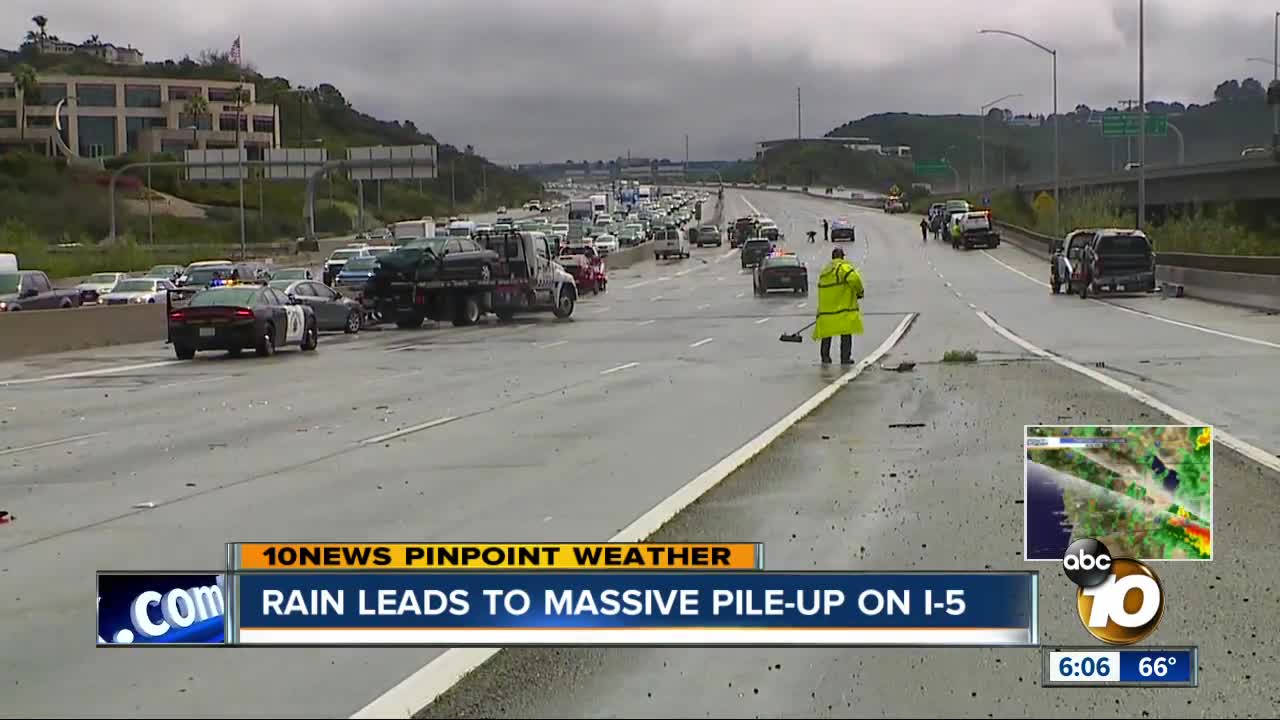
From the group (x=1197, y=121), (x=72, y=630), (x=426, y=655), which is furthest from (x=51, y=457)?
(x=1197, y=121)

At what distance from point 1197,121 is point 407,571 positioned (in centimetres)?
16536

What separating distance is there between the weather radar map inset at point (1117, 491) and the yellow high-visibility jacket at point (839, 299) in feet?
60.2

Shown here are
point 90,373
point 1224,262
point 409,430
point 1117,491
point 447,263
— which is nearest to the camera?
point 1117,491

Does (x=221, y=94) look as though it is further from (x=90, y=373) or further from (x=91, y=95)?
(x=90, y=373)

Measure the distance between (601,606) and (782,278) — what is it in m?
51.0

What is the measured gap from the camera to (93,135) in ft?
512

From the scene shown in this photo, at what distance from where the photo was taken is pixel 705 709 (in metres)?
6.62

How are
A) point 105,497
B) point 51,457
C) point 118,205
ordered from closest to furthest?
point 105,497 < point 51,457 < point 118,205

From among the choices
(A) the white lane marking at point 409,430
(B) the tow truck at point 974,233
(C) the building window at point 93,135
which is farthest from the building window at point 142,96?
(A) the white lane marking at point 409,430

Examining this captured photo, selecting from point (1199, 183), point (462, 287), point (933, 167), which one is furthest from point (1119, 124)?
point (933, 167)

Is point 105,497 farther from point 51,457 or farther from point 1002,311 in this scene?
point 1002,311

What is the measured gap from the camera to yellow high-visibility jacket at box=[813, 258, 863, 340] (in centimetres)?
2466

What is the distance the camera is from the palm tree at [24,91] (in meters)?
145

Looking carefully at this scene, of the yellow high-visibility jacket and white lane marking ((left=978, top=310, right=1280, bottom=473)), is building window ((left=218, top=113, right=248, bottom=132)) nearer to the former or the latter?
white lane marking ((left=978, top=310, right=1280, bottom=473))
